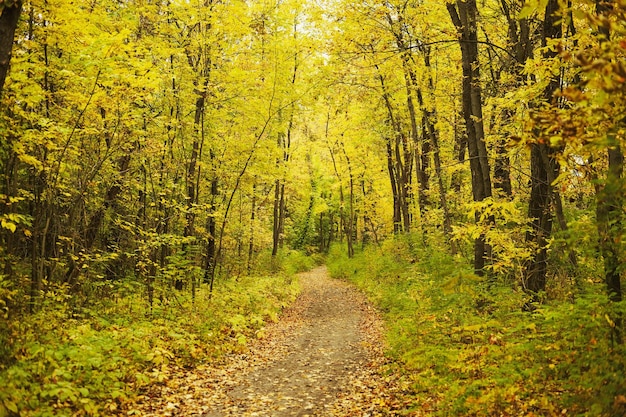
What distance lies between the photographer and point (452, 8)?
428 inches

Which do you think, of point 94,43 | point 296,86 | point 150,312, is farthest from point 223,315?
point 296,86

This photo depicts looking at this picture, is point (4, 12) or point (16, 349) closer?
point (4, 12)

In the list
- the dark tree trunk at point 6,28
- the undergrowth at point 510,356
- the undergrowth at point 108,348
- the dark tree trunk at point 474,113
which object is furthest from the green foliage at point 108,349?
the dark tree trunk at point 474,113

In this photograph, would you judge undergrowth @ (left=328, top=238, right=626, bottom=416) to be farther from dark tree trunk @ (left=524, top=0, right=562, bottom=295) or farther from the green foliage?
the green foliage

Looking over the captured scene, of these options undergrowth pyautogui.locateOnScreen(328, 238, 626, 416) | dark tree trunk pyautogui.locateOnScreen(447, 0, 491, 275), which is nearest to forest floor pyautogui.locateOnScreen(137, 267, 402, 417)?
undergrowth pyautogui.locateOnScreen(328, 238, 626, 416)

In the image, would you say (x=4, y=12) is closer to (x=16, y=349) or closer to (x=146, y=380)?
(x=16, y=349)

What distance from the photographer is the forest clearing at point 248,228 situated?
16.7 ft

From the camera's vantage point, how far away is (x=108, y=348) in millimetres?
7512

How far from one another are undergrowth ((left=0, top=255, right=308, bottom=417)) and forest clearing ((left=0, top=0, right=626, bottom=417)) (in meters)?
0.05

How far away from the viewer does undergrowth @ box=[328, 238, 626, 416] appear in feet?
15.1

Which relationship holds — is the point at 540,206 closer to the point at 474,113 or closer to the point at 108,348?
the point at 474,113

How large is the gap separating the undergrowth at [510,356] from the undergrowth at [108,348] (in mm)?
4378

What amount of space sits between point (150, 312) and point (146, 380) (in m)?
3.50

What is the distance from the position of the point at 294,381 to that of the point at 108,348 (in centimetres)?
350
